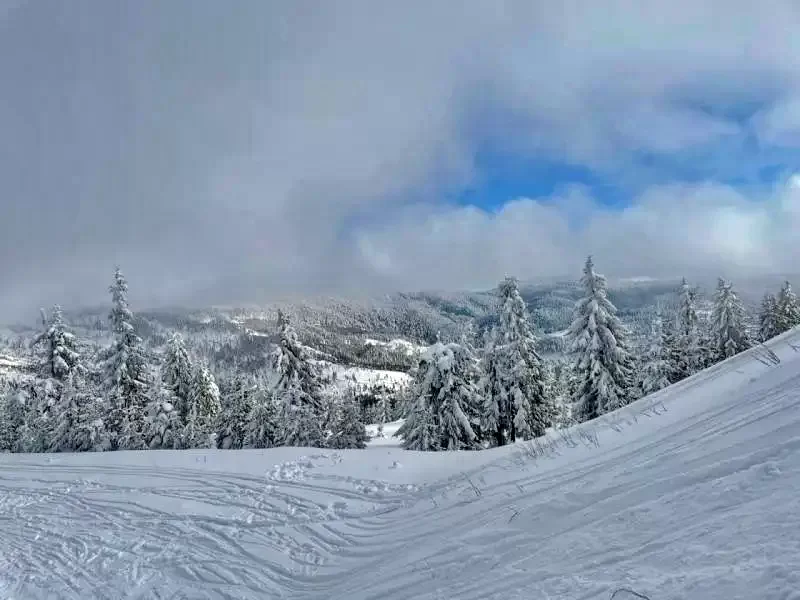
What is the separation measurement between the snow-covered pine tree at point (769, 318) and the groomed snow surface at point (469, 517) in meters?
29.5

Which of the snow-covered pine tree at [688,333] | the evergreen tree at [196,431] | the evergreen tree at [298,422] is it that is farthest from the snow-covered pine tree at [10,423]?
the snow-covered pine tree at [688,333]

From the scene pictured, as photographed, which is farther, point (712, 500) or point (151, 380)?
point (151, 380)

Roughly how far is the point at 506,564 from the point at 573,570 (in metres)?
1.09

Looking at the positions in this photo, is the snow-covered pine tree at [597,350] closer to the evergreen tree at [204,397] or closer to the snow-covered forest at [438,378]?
the snow-covered forest at [438,378]

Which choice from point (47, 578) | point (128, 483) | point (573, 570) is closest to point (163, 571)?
point (47, 578)

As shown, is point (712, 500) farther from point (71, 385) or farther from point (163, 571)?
point (71, 385)

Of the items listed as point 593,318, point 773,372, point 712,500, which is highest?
point 593,318

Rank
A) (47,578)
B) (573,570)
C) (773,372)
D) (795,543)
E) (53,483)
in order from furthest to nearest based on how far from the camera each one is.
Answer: (53,483) < (47,578) < (773,372) < (573,570) < (795,543)

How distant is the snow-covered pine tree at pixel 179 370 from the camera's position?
1458 inches

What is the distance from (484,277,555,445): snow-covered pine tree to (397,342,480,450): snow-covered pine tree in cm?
299

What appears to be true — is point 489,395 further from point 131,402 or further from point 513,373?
point 131,402

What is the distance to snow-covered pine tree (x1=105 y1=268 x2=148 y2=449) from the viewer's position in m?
29.3

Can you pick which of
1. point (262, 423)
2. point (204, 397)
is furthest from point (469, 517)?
point (204, 397)

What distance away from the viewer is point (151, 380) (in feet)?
105
